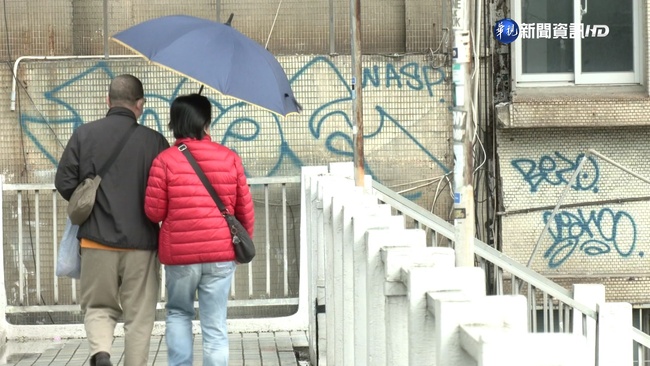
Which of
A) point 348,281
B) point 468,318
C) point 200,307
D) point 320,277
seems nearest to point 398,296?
point 468,318

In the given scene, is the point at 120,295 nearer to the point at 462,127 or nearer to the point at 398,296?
the point at 462,127

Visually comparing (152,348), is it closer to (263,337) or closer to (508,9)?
(263,337)

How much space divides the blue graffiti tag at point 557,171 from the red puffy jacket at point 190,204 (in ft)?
16.2

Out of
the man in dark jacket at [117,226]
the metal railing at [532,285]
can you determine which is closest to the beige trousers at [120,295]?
the man in dark jacket at [117,226]

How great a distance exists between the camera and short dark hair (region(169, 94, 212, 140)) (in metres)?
6.05

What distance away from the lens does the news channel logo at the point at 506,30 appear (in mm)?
10195

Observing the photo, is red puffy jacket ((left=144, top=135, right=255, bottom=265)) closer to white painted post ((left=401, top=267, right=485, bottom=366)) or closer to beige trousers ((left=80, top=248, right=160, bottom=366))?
beige trousers ((left=80, top=248, right=160, bottom=366))

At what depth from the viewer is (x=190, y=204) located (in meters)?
5.96

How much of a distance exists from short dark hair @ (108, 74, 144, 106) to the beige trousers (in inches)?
31.6

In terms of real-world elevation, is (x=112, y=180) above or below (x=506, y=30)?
below

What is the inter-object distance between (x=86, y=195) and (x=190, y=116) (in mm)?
672

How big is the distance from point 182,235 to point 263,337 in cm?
287

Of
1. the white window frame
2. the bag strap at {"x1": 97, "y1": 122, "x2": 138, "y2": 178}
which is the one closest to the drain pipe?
the white window frame

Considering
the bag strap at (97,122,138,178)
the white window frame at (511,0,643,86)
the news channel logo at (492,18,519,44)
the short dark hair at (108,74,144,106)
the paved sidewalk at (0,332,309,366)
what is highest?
the news channel logo at (492,18,519,44)
